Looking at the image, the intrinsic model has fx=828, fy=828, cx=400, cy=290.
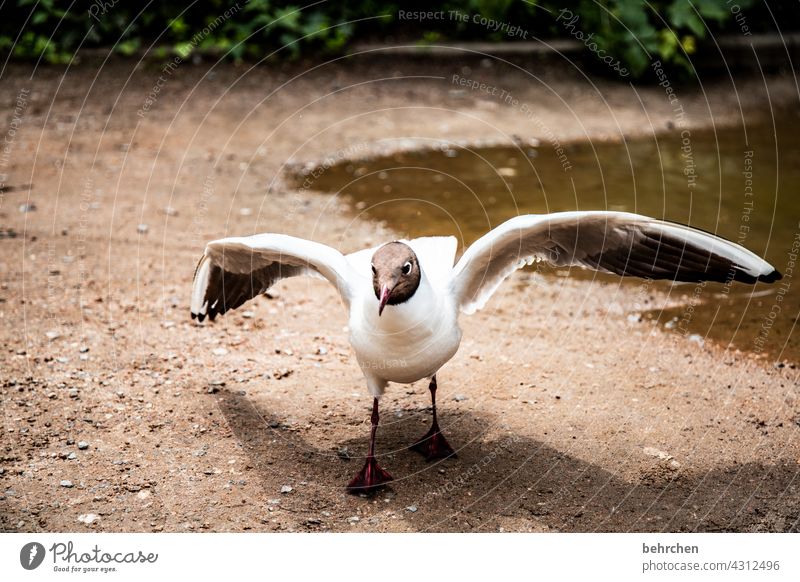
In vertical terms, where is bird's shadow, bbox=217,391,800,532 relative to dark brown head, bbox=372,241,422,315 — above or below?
below

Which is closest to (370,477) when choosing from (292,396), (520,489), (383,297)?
(520,489)

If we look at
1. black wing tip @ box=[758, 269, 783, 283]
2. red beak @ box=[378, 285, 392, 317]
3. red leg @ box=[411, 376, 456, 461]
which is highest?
black wing tip @ box=[758, 269, 783, 283]

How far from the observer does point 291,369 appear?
19.4 feet

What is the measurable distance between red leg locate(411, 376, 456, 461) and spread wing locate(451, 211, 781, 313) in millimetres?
661

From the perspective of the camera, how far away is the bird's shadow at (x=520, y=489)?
4.41m

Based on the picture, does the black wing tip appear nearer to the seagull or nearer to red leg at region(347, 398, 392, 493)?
the seagull

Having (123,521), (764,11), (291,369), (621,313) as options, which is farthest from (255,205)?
(764,11)

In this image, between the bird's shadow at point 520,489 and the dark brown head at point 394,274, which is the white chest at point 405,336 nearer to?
the dark brown head at point 394,274

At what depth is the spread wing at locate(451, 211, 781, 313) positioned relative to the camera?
441 centimetres

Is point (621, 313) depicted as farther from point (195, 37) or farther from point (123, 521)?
point (195, 37)

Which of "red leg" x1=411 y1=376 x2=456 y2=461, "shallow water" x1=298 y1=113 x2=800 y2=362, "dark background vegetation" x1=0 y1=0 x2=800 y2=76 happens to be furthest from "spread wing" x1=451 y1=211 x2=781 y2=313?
"dark background vegetation" x1=0 y1=0 x2=800 y2=76

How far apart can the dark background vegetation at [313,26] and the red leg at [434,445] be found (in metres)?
7.76

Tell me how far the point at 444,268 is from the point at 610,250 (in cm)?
97

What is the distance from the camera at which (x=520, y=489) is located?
469cm
